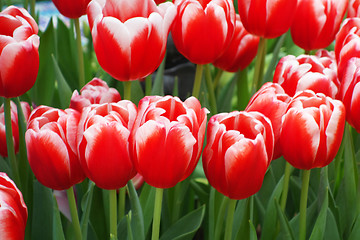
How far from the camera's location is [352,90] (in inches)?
26.3

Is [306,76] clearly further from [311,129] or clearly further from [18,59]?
[18,59]

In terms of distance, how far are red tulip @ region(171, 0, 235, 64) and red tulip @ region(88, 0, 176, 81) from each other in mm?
54

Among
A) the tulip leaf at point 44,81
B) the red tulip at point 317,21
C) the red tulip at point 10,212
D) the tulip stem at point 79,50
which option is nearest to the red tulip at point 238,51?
the red tulip at point 317,21

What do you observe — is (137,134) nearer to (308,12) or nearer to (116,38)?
(116,38)

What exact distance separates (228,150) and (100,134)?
0.41 feet

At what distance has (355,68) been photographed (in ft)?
2.23

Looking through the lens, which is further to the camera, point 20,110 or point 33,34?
point 20,110

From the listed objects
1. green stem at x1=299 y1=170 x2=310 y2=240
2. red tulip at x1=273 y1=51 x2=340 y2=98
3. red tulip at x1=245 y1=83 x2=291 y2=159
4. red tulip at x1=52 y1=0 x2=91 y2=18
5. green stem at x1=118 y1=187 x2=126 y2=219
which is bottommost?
green stem at x1=118 y1=187 x2=126 y2=219

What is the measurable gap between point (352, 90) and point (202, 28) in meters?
0.21

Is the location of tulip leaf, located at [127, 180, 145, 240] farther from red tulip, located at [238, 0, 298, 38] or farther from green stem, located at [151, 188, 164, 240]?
red tulip, located at [238, 0, 298, 38]

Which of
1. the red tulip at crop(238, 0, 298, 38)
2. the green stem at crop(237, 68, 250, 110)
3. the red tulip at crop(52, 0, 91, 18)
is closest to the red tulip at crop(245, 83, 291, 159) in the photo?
the red tulip at crop(238, 0, 298, 38)

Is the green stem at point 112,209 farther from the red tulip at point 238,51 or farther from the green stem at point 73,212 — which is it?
the red tulip at point 238,51

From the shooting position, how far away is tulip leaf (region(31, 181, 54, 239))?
79 centimetres

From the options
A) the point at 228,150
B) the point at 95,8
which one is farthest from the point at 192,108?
the point at 95,8
